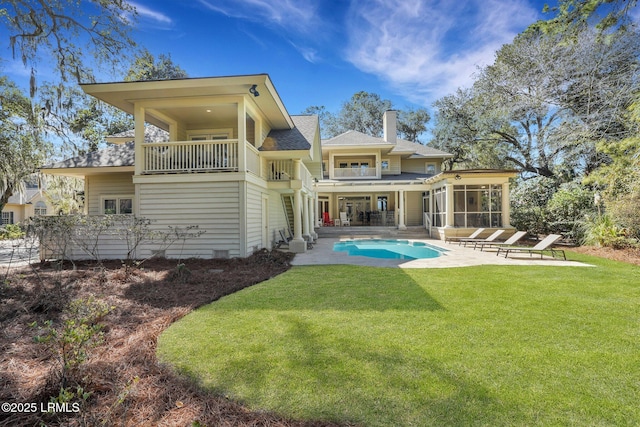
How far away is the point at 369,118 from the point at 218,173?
34183 mm

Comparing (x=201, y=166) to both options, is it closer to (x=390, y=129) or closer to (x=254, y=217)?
(x=254, y=217)

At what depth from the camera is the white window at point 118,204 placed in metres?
13.0

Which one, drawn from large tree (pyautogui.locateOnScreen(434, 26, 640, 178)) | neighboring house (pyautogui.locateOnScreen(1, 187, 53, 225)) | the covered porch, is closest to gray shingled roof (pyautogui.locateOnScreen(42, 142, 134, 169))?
the covered porch

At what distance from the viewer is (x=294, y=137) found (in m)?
13.3

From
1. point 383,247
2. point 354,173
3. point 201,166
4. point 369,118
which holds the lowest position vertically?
point 383,247

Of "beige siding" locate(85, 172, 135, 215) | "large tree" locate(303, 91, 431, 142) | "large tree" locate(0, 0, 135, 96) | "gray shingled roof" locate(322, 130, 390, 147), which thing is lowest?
"beige siding" locate(85, 172, 135, 215)

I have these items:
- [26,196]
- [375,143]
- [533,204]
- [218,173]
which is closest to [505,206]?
[533,204]

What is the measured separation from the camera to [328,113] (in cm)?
4384

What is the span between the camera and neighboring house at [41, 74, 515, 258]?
32.2 feet

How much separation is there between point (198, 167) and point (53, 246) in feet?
17.1

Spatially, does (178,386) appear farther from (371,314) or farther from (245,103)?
(245,103)

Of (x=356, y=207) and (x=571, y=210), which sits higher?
(x=356, y=207)

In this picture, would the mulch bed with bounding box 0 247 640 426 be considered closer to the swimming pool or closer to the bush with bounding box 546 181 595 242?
the swimming pool

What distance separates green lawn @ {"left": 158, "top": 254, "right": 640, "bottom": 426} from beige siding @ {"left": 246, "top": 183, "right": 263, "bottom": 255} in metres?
4.28
